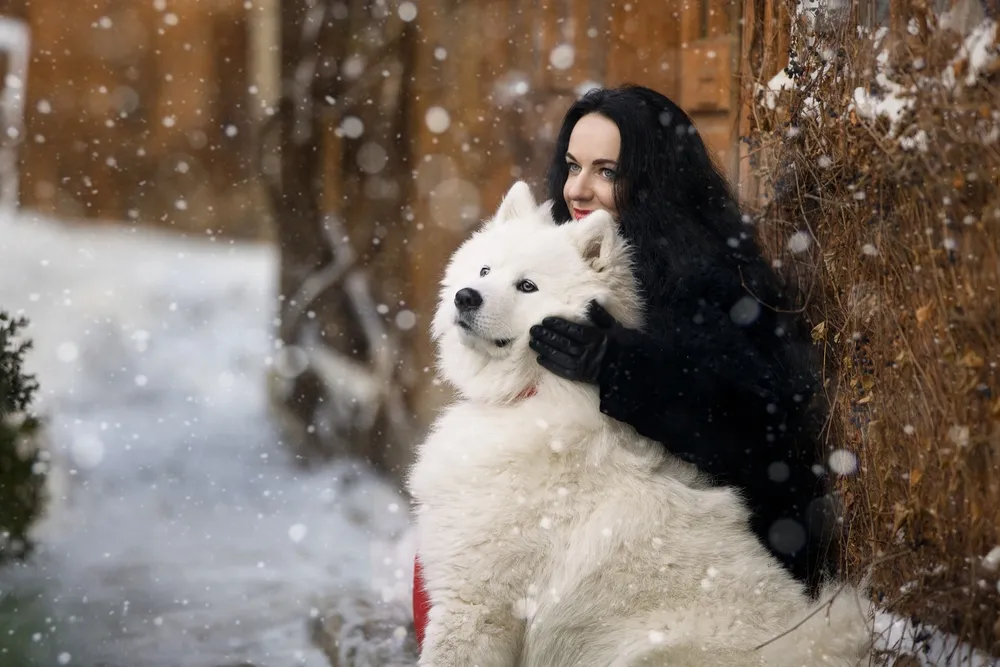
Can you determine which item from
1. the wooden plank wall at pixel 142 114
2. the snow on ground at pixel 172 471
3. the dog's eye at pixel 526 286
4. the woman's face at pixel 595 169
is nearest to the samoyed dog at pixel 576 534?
the dog's eye at pixel 526 286

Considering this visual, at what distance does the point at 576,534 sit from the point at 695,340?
26.1 inches

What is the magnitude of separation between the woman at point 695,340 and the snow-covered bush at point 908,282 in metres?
0.16

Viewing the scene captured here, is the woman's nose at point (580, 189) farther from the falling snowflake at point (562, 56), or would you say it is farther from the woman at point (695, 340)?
the falling snowflake at point (562, 56)

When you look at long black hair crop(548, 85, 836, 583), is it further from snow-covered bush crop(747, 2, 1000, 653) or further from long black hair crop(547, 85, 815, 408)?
snow-covered bush crop(747, 2, 1000, 653)

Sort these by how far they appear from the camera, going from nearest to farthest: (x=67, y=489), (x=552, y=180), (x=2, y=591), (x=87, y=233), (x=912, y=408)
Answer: (x=912, y=408) → (x=552, y=180) → (x=2, y=591) → (x=67, y=489) → (x=87, y=233)

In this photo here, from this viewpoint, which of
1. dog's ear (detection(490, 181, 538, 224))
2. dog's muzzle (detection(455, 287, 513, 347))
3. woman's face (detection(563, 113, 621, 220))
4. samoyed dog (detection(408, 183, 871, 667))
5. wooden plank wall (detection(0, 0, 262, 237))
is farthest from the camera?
wooden plank wall (detection(0, 0, 262, 237))

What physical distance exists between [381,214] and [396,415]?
1556mm

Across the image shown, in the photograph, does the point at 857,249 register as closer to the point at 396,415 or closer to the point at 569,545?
the point at 569,545

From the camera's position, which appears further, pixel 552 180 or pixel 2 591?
pixel 2 591

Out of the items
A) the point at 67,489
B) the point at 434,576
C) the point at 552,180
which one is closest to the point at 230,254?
the point at 67,489

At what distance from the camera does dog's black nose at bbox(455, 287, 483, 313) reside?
2.56 m

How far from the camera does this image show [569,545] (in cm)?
240

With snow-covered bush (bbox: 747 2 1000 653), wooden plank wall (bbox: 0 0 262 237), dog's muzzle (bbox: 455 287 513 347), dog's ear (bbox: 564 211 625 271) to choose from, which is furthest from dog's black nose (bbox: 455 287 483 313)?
wooden plank wall (bbox: 0 0 262 237)

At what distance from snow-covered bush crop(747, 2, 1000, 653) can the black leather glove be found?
0.76m
